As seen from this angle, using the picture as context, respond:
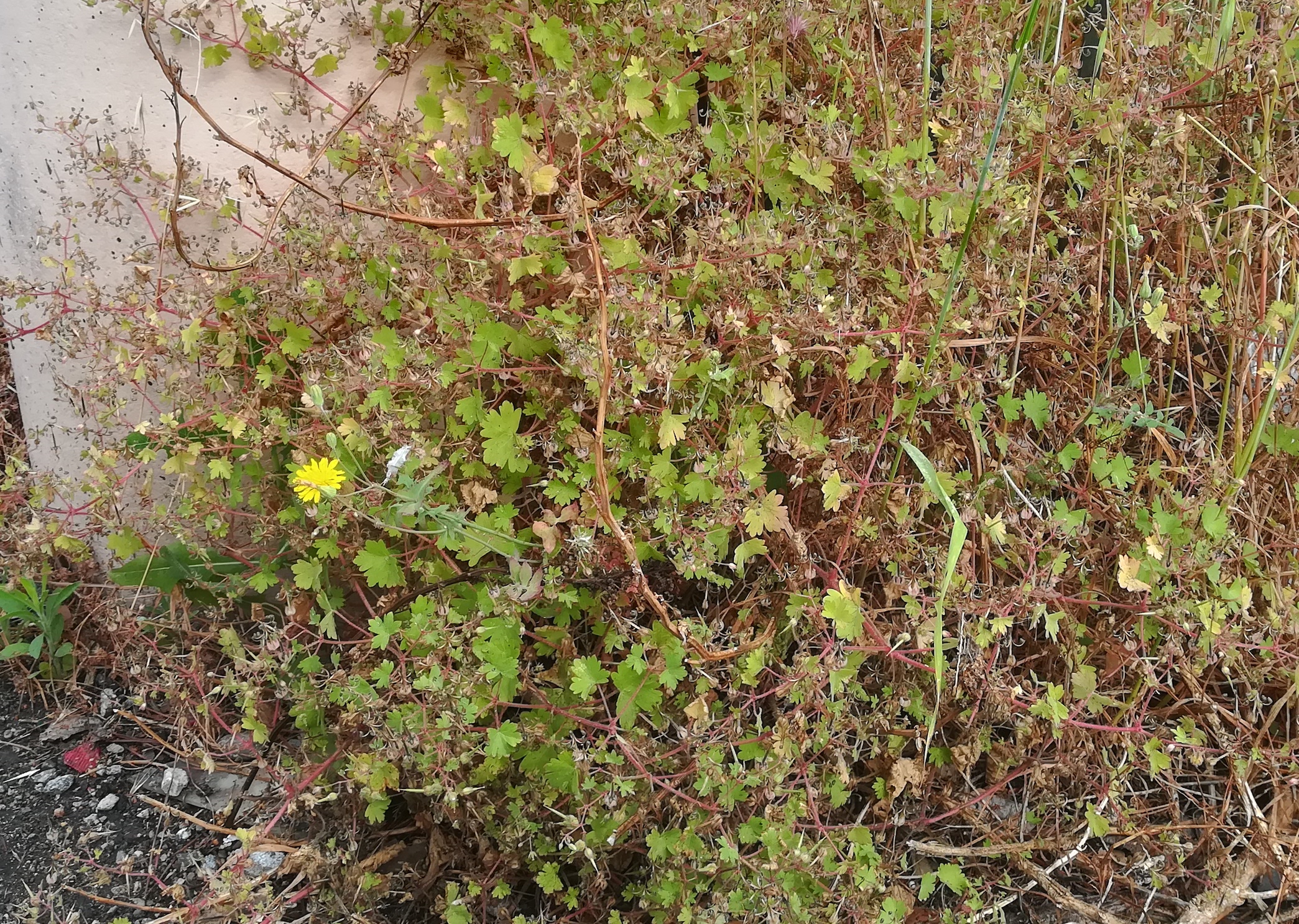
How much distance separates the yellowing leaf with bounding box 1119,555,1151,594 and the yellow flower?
5.01 feet

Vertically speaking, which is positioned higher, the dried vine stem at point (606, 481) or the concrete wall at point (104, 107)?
the concrete wall at point (104, 107)

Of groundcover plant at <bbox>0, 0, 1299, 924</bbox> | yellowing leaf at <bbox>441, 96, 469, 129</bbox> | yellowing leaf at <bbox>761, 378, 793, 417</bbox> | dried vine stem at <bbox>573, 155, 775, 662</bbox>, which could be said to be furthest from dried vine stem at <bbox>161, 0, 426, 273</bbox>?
yellowing leaf at <bbox>761, 378, 793, 417</bbox>

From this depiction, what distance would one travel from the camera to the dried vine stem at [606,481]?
5.55 feet

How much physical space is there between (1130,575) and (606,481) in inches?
42.2

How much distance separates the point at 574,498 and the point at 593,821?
629mm

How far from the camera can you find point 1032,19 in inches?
64.8

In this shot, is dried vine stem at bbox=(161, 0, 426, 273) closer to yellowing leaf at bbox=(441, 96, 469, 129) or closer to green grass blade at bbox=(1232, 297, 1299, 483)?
yellowing leaf at bbox=(441, 96, 469, 129)

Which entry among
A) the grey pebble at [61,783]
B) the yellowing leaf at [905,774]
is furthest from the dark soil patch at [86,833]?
the yellowing leaf at [905,774]

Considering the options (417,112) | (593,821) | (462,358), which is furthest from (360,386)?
(593,821)

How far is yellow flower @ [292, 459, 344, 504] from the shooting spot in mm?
1610

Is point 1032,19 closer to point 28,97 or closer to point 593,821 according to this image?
point 593,821

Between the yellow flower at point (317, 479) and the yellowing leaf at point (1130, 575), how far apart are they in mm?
1528

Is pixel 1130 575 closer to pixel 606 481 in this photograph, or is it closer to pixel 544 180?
pixel 606 481

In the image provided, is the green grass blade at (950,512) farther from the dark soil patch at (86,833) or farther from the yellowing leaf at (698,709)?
the dark soil patch at (86,833)
